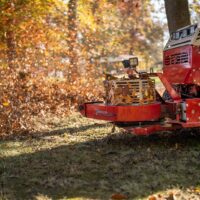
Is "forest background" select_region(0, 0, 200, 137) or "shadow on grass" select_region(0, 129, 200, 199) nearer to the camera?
"shadow on grass" select_region(0, 129, 200, 199)

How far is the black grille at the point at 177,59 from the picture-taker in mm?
8508

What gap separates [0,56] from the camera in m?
15.7

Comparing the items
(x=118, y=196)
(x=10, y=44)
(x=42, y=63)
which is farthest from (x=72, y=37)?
(x=118, y=196)

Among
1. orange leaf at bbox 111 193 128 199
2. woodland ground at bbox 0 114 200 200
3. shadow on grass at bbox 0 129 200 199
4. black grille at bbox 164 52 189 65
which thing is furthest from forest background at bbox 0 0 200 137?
orange leaf at bbox 111 193 128 199

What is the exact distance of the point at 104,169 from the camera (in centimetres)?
666

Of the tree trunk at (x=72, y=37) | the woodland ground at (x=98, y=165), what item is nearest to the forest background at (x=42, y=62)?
the tree trunk at (x=72, y=37)

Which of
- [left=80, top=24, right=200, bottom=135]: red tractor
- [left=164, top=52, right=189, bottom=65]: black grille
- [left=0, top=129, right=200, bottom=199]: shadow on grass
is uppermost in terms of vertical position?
[left=164, top=52, right=189, bottom=65]: black grille

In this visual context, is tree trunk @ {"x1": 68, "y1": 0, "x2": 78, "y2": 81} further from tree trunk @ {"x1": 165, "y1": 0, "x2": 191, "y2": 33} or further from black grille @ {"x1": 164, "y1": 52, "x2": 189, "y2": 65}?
black grille @ {"x1": 164, "y1": 52, "x2": 189, "y2": 65}

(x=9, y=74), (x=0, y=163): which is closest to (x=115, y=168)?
(x=0, y=163)

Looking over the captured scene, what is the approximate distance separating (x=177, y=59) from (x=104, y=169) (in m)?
3.35

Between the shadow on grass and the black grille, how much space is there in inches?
65.2

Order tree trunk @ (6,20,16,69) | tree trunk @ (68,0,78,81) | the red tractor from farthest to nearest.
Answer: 1. tree trunk @ (68,0,78,81)
2. tree trunk @ (6,20,16,69)
3. the red tractor

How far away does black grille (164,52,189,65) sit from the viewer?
8.51 metres

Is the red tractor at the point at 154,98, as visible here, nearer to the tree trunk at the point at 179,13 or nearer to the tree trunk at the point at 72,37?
the tree trunk at the point at 179,13
